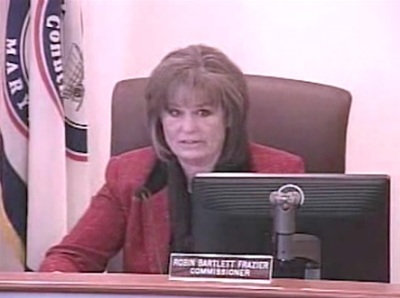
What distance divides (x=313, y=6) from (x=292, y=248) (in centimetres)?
184

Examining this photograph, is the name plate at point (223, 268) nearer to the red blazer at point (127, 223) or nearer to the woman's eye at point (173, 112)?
the red blazer at point (127, 223)

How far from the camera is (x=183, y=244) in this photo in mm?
1855

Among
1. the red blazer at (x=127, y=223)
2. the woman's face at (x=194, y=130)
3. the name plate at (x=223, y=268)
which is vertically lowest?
the red blazer at (x=127, y=223)

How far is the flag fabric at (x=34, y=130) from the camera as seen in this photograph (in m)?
2.43

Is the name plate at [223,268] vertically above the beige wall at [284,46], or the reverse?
the beige wall at [284,46]

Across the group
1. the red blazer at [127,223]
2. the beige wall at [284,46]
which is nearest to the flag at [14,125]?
the red blazer at [127,223]

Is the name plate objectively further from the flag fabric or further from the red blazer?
the flag fabric

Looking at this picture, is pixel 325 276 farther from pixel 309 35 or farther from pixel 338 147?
pixel 309 35

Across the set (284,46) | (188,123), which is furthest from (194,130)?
(284,46)

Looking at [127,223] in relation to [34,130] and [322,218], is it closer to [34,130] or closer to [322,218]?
[34,130]

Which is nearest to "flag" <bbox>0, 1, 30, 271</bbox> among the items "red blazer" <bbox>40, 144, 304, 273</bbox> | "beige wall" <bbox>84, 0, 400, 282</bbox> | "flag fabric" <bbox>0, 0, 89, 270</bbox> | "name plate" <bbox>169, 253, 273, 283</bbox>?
"flag fabric" <bbox>0, 0, 89, 270</bbox>

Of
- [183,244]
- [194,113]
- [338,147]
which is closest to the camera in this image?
[183,244]

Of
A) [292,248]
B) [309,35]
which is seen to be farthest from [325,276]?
[309,35]

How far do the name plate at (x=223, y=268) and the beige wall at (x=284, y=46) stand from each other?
6.00 feet
